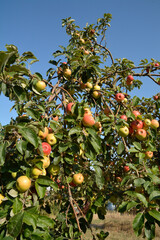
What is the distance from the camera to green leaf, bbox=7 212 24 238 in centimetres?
122

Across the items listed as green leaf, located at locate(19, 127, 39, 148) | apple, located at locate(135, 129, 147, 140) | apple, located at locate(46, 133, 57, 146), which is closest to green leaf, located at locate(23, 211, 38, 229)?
green leaf, located at locate(19, 127, 39, 148)

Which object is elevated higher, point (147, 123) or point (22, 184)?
point (147, 123)

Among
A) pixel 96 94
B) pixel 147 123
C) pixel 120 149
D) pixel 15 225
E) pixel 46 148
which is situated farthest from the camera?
pixel 96 94

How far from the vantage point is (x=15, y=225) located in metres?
1.25

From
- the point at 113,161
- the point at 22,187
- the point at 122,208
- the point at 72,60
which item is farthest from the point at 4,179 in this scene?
the point at 113,161

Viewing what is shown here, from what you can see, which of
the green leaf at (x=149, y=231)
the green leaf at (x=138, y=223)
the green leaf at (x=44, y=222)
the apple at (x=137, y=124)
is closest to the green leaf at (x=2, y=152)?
the green leaf at (x=44, y=222)

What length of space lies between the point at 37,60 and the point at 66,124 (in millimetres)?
765

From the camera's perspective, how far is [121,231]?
8664 mm

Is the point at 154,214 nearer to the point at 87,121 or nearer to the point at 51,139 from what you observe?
the point at 87,121

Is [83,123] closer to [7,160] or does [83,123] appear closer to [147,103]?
[7,160]

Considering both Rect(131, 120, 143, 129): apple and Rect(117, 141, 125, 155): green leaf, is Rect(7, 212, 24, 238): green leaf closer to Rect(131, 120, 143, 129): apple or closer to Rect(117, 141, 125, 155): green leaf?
Rect(117, 141, 125, 155): green leaf

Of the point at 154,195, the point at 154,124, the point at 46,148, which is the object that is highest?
the point at 46,148

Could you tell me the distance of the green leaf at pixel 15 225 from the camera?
4.01 feet

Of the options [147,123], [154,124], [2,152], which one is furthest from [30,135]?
[154,124]
